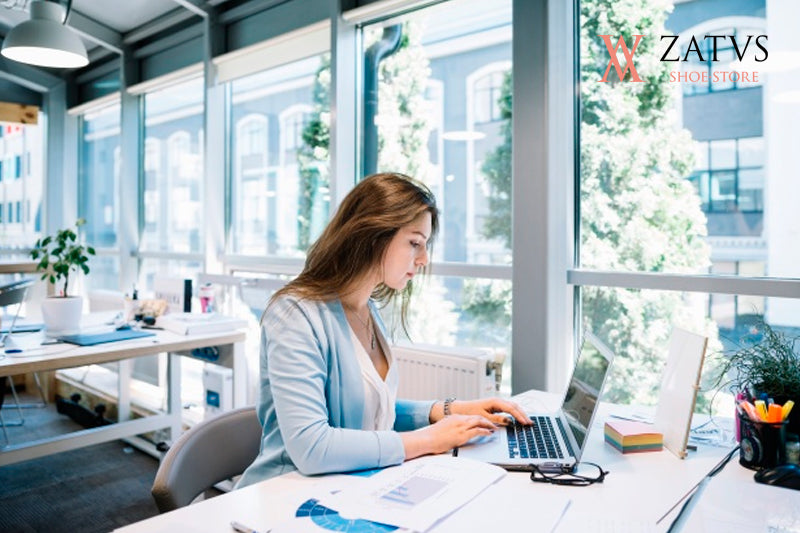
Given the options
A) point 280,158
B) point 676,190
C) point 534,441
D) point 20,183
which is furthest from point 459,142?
point 20,183

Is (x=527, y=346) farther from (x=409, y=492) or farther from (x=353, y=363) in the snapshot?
A: (x=409, y=492)

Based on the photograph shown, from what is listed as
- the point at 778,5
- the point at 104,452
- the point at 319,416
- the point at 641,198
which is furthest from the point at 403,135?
the point at 104,452

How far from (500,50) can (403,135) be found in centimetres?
67

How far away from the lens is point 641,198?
7.34 feet

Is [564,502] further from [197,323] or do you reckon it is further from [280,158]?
[280,158]

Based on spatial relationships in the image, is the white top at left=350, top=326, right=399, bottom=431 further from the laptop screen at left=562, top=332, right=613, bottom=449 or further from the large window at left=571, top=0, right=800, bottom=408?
the large window at left=571, top=0, right=800, bottom=408

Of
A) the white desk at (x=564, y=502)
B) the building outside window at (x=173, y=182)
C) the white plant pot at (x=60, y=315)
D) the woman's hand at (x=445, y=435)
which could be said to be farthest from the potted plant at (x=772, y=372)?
the building outside window at (x=173, y=182)

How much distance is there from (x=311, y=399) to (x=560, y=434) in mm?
687

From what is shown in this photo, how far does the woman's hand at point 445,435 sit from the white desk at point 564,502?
0.51 ft

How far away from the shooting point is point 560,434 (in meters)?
1.52

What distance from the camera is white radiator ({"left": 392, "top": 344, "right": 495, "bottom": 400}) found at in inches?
90.3

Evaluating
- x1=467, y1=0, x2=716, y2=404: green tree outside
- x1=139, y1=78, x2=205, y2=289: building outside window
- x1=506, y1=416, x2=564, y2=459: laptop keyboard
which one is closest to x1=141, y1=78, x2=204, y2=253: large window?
x1=139, y1=78, x2=205, y2=289: building outside window

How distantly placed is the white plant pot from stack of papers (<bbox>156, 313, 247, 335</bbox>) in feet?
1.32

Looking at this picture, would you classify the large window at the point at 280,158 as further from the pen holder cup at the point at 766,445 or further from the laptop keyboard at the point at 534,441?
the pen holder cup at the point at 766,445
